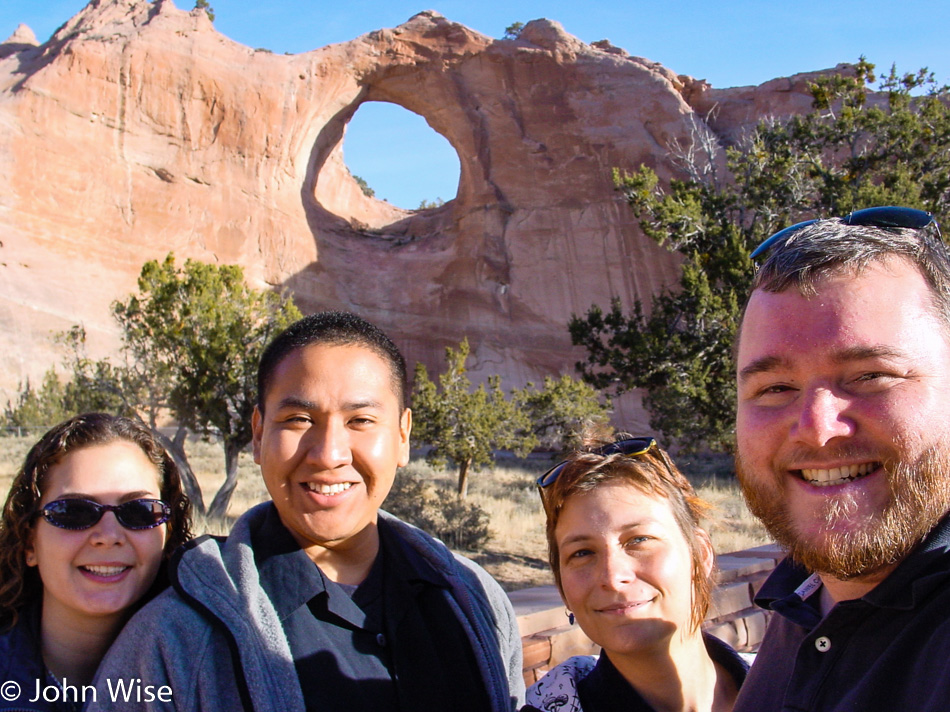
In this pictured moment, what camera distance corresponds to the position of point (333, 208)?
2847 cm

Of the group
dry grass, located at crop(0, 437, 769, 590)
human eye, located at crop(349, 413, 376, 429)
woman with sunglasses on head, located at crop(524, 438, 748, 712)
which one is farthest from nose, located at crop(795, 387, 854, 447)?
dry grass, located at crop(0, 437, 769, 590)

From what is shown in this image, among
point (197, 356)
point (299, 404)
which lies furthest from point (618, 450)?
point (197, 356)

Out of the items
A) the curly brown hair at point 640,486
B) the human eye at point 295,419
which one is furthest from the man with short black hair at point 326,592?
the curly brown hair at point 640,486

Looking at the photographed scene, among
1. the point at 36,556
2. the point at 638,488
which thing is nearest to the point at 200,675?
the point at 36,556

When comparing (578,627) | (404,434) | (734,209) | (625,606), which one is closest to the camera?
(625,606)

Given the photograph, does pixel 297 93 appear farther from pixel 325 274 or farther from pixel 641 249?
pixel 641 249

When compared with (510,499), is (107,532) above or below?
above

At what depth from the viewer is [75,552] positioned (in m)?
1.69

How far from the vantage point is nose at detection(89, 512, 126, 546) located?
1690 mm

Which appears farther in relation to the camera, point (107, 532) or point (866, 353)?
point (107, 532)

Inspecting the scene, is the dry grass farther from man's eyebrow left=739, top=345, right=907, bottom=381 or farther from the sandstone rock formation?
the sandstone rock formation

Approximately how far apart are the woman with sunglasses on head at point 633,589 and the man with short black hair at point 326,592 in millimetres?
271

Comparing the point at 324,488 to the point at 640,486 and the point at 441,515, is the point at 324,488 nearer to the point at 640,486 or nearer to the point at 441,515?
the point at 640,486

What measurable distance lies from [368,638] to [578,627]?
5.39 feet
